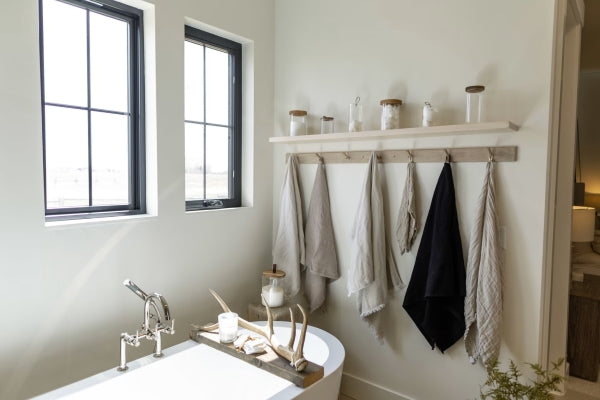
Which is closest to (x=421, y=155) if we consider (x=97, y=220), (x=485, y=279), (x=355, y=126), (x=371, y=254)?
(x=355, y=126)

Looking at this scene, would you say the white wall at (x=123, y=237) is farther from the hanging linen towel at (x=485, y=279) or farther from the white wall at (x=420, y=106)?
the hanging linen towel at (x=485, y=279)

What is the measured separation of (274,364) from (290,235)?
1.00 m

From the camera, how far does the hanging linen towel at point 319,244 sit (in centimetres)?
258

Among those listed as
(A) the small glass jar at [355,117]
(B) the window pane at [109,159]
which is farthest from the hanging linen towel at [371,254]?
(B) the window pane at [109,159]

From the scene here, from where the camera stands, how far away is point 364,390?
101 inches

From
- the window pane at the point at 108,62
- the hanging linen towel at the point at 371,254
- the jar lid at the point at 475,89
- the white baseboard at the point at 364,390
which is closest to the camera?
the jar lid at the point at 475,89

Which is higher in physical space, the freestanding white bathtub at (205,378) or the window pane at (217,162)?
the window pane at (217,162)

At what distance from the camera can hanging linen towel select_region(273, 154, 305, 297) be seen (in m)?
2.65

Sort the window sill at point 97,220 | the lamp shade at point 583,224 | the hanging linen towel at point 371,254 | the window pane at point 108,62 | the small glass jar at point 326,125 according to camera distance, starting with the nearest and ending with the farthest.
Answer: the window sill at point 97,220 < the window pane at point 108,62 < the hanging linen towel at point 371,254 < the small glass jar at point 326,125 < the lamp shade at point 583,224

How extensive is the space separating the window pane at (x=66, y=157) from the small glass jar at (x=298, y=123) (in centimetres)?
118

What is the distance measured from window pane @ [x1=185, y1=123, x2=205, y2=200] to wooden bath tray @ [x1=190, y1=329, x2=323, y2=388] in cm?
88

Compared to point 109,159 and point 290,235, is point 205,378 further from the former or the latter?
point 109,159

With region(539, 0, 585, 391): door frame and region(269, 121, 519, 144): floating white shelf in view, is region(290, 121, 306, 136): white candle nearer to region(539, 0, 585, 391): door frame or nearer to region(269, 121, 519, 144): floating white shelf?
region(269, 121, 519, 144): floating white shelf

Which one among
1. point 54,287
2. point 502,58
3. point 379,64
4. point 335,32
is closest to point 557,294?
point 502,58
